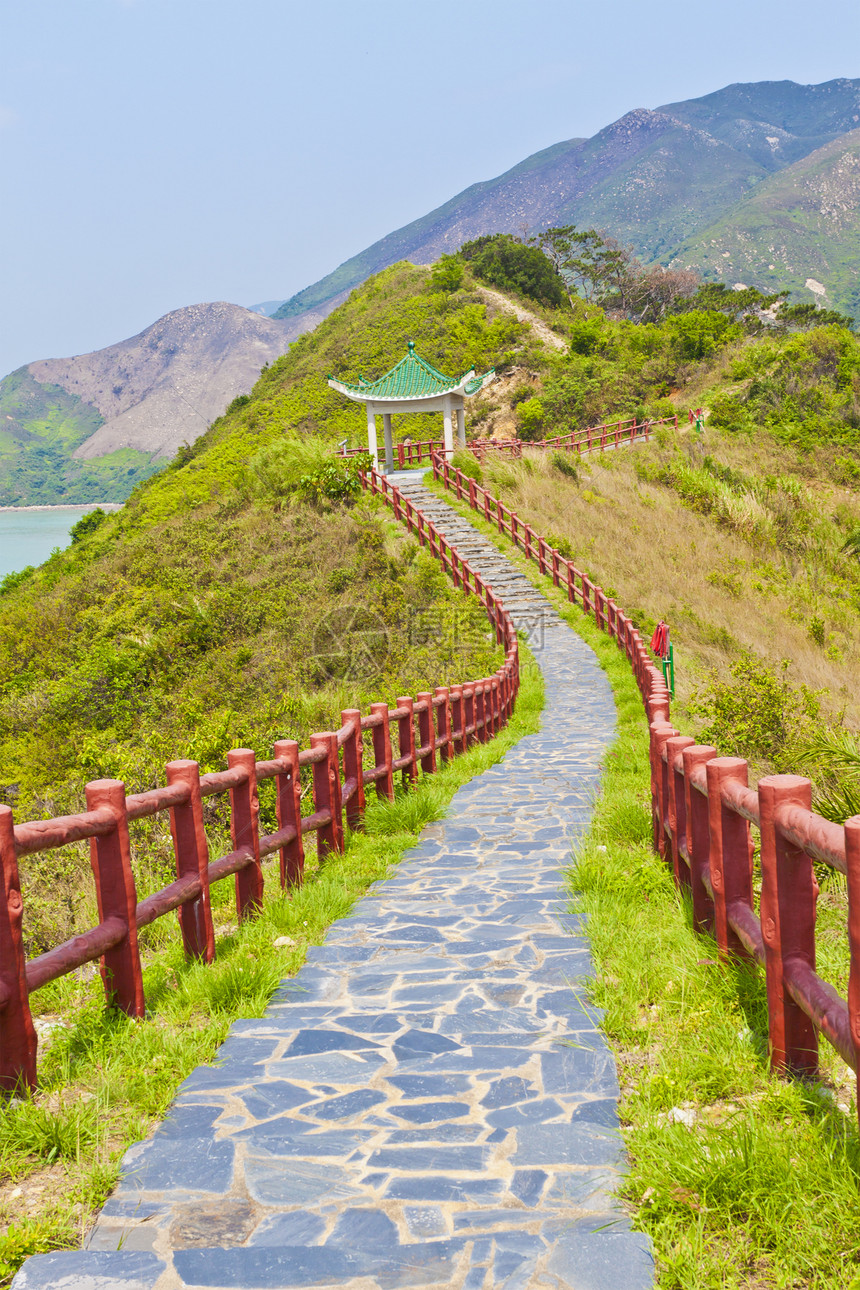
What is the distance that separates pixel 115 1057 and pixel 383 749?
471 centimetres

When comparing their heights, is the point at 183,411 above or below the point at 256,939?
above

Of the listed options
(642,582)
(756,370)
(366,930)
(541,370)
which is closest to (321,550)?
(642,582)

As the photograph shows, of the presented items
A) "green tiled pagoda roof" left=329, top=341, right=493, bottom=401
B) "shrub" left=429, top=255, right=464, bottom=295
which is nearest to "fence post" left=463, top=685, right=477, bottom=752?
"green tiled pagoda roof" left=329, top=341, right=493, bottom=401

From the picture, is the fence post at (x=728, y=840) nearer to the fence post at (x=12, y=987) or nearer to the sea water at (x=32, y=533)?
the fence post at (x=12, y=987)

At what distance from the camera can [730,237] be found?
537 feet

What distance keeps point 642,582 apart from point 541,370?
31.8 metres

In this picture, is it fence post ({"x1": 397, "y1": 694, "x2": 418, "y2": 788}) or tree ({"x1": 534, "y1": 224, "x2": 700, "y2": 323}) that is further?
tree ({"x1": 534, "y1": 224, "x2": 700, "y2": 323})

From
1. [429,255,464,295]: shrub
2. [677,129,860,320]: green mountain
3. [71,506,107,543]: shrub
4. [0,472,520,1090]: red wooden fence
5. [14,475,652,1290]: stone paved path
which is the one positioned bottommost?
[14,475,652,1290]: stone paved path

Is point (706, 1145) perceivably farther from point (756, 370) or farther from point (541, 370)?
point (541, 370)

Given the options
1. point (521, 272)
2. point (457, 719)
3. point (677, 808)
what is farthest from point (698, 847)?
point (521, 272)

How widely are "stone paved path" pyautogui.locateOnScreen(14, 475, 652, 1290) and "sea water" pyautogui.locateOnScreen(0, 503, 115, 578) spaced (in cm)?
7520

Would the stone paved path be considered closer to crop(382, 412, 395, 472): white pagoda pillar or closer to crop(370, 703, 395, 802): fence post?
crop(370, 703, 395, 802): fence post

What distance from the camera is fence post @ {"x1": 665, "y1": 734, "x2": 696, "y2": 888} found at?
5.15 meters

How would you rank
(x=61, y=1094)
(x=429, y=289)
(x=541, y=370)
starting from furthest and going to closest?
(x=429, y=289), (x=541, y=370), (x=61, y=1094)
